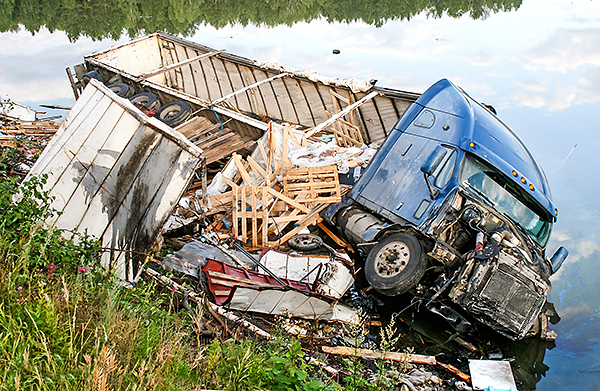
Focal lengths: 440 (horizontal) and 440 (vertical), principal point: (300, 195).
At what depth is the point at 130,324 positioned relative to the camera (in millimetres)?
3311

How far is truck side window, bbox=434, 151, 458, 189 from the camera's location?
602 cm

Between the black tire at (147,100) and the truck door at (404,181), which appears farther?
the black tire at (147,100)

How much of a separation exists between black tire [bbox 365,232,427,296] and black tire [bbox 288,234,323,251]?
3.14 ft

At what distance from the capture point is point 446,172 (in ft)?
19.9

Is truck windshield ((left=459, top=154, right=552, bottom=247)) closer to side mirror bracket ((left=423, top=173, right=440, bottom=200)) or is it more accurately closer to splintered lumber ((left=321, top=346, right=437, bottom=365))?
side mirror bracket ((left=423, top=173, right=440, bottom=200))

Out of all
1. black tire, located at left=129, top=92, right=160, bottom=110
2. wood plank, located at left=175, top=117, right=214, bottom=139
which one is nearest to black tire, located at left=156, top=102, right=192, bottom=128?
black tire, located at left=129, top=92, right=160, bottom=110

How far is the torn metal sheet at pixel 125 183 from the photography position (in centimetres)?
494

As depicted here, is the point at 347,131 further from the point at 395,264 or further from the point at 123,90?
the point at 123,90

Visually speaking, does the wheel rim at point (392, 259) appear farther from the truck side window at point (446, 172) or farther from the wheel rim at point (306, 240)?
the wheel rim at point (306, 240)

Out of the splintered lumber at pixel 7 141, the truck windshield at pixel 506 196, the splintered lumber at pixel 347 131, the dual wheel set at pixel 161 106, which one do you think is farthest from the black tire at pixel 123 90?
the truck windshield at pixel 506 196

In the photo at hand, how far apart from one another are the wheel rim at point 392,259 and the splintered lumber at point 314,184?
1.60 meters

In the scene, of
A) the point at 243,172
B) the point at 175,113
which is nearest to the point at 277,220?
the point at 243,172

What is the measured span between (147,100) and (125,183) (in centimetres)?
633

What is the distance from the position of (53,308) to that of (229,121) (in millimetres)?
6700
